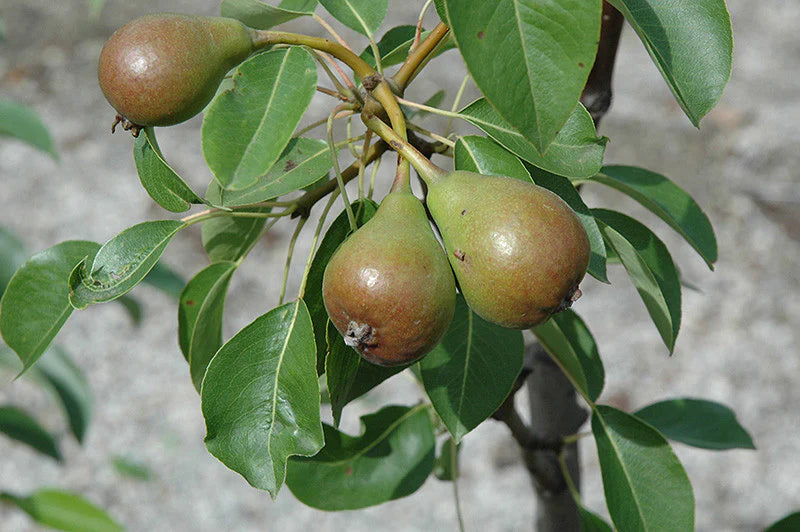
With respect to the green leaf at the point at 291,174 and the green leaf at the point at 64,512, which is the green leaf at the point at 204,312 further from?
the green leaf at the point at 64,512

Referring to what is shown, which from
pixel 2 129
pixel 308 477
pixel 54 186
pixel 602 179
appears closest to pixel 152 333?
pixel 54 186

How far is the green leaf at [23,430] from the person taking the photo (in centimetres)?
132

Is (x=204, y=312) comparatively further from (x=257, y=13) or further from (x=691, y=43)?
(x=691, y=43)

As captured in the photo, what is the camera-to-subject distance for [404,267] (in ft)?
1.68

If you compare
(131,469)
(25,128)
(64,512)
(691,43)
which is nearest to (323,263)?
(691,43)

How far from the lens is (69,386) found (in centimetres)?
148

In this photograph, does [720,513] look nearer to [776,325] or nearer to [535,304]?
[776,325]

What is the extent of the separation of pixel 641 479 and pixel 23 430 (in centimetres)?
98

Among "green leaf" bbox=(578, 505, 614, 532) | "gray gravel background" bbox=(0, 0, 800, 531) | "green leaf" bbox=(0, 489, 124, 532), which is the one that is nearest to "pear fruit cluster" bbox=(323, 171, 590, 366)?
"green leaf" bbox=(578, 505, 614, 532)

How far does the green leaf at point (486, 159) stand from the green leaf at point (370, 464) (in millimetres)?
338

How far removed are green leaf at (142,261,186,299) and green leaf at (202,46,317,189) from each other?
0.87 meters

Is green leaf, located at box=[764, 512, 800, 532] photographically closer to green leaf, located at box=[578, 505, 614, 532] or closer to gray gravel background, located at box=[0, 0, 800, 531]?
green leaf, located at box=[578, 505, 614, 532]

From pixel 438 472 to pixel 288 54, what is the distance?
69 cm

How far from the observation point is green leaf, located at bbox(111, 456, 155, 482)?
212 cm
